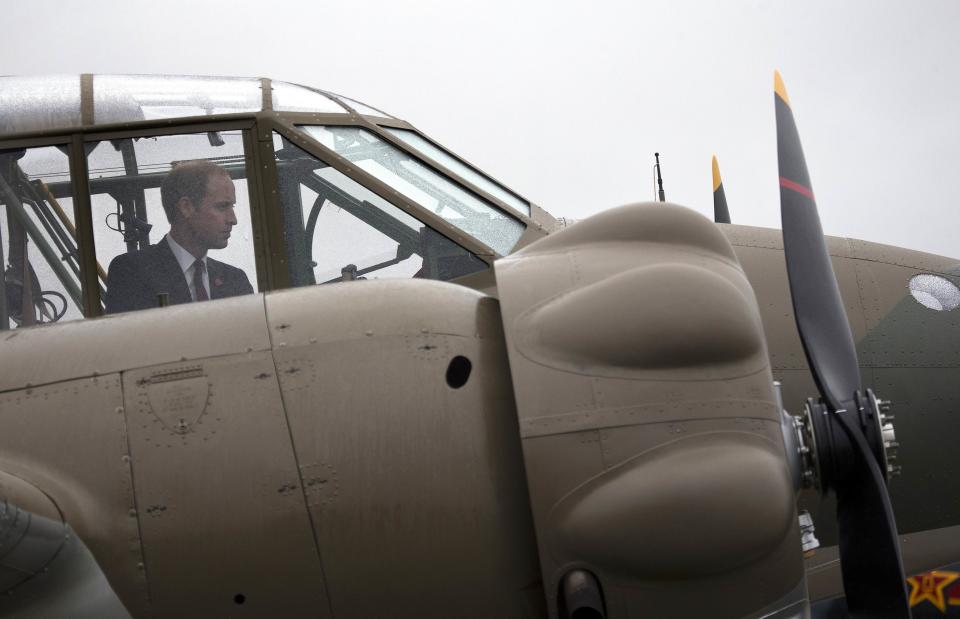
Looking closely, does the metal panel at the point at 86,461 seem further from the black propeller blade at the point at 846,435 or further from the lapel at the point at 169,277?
the black propeller blade at the point at 846,435

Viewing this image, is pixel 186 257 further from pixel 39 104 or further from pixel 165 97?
pixel 39 104

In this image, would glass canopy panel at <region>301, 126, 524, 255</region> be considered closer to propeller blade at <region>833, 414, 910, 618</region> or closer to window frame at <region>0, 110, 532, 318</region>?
window frame at <region>0, 110, 532, 318</region>

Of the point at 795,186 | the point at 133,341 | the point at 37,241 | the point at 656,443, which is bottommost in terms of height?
the point at 656,443

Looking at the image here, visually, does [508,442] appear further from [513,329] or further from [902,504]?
[902,504]

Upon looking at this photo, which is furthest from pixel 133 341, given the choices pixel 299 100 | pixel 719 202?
pixel 719 202

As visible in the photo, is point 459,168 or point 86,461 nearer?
point 86,461

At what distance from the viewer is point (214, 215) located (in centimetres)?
673

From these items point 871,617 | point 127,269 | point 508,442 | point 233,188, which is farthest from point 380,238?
point 871,617

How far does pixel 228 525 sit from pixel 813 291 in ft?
10.7

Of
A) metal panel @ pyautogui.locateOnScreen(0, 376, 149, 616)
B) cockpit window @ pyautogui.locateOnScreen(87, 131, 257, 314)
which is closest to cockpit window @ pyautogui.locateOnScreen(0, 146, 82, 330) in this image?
cockpit window @ pyautogui.locateOnScreen(87, 131, 257, 314)

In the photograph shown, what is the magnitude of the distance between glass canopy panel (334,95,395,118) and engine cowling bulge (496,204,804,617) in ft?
8.82

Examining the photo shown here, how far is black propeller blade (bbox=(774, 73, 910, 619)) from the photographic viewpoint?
18.8 ft

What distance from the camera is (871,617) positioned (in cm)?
580

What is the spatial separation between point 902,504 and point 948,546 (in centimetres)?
39
